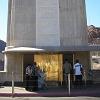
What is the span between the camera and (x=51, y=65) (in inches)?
1081

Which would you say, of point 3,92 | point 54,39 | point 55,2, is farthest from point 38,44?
point 3,92

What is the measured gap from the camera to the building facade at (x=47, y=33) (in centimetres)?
2752

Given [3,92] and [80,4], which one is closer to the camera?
[3,92]

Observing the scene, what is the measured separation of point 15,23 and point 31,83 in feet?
19.2

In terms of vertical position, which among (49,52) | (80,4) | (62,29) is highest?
(80,4)

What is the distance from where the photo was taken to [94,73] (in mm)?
29141

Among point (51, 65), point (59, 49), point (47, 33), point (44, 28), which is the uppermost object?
point (44, 28)

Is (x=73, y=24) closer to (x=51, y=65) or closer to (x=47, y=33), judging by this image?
(x=47, y=33)

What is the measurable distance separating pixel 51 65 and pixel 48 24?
3061 millimetres

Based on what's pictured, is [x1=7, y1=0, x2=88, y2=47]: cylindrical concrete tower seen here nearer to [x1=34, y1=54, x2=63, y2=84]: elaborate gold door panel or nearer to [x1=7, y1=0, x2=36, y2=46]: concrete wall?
[x1=7, y1=0, x2=36, y2=46]: concrete wall

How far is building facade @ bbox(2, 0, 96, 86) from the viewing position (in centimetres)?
2752

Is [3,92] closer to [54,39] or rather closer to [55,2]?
[54,39]

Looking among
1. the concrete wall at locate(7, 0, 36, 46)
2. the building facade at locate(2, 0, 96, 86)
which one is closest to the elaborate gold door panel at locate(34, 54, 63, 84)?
the building facade at locate(2, 0, 96, 86)

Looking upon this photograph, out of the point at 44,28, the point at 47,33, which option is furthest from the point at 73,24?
the point at 44,28
